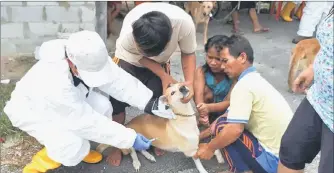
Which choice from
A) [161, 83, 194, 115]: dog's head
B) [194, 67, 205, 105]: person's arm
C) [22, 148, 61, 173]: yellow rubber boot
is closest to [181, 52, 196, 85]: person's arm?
[194, 67, 205, 105]: person's arm

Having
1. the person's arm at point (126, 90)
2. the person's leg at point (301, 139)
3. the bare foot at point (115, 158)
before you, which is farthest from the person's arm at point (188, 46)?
the person's leg at point (301, 139)

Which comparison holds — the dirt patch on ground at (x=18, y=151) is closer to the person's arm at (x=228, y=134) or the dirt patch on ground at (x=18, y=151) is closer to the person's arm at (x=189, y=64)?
the person's arm at (x=189, y=64)

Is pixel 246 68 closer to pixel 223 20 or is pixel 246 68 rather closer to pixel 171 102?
pixel 171 102

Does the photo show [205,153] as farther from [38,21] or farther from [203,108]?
[38,21]

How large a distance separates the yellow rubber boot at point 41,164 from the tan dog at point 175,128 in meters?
0.56

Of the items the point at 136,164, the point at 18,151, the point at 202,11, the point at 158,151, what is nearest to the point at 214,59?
the point at 158,151

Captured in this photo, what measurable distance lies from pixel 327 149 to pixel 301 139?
0.55ft

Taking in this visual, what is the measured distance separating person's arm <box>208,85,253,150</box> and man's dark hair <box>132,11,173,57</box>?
20.4 inches

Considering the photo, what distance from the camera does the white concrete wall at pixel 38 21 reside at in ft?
15.0

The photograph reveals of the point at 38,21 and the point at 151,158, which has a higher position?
the point at 38,21

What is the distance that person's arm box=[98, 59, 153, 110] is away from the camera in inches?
118

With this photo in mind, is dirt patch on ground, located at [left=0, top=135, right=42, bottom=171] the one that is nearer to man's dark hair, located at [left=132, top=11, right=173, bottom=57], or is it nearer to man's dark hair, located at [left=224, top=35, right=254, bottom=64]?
man's dark hair, located at [left=132, top=11, right=173, bottom=57]

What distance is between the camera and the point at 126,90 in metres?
3.04

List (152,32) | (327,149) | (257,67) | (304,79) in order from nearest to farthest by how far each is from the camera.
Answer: (327,149) → (304,79) → (152,32) → (257,67)
